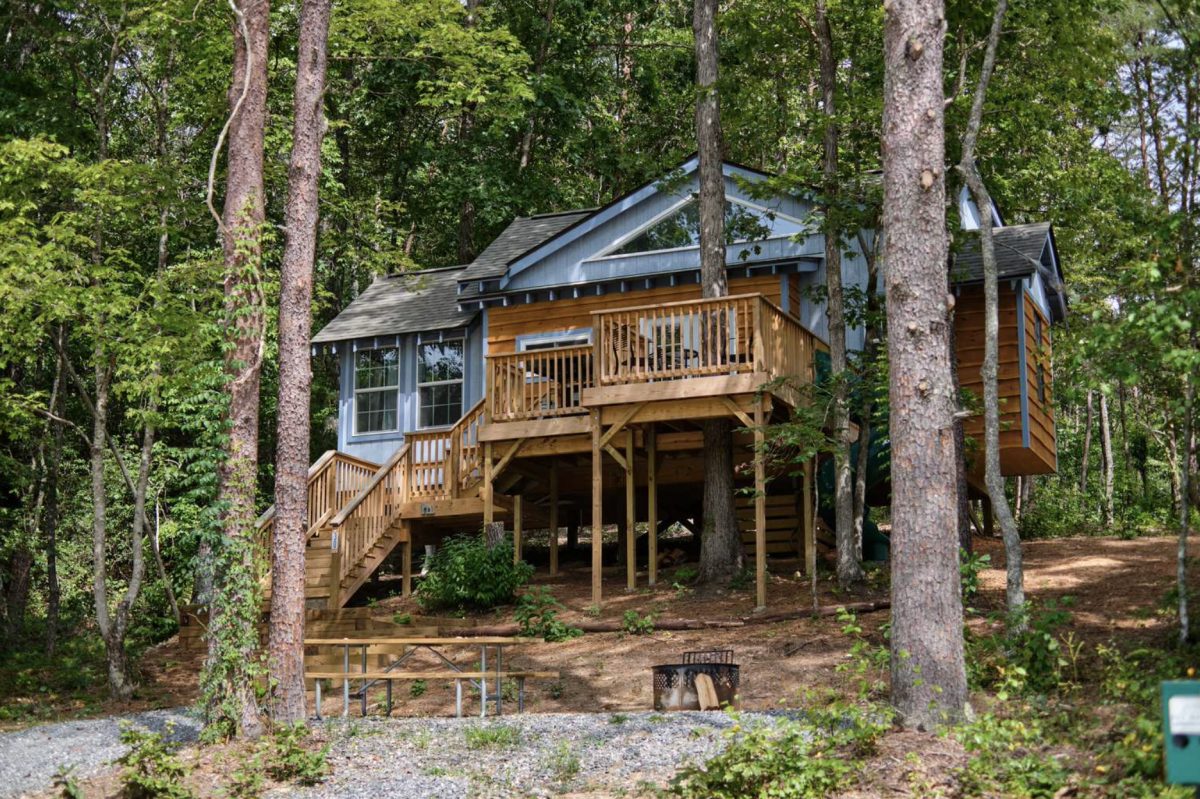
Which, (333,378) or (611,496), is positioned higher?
(333,378)

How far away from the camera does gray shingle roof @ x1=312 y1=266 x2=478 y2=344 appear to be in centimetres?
2255

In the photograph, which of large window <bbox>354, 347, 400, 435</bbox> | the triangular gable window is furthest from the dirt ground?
large window <bbox>354, 347, 400, 435</bbox>

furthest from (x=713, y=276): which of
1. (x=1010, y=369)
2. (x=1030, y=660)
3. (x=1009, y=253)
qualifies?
(x=1030, y=660)

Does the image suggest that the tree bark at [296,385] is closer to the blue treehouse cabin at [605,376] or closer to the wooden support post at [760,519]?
the blue treehouse cabin at [605,376]

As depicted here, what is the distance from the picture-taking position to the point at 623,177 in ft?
95.1

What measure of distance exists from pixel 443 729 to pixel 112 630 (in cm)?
612

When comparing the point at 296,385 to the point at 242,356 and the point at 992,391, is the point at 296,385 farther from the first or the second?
the point at 992,391

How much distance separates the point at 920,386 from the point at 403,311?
609 inches

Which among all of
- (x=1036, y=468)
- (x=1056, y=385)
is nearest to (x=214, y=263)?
(x=1056, y=385)

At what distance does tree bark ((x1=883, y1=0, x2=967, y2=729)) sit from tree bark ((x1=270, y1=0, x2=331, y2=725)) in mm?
5353

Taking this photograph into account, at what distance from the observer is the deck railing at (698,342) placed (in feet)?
50.8

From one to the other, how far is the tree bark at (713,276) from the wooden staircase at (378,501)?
3.80 m

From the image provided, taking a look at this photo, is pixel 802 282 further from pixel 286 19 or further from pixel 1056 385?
pixel 286 19

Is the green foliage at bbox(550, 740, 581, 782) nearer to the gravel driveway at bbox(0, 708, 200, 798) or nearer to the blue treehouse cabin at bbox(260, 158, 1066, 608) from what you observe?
the gravel driveway at bbox(0, 708, 200, 798)
